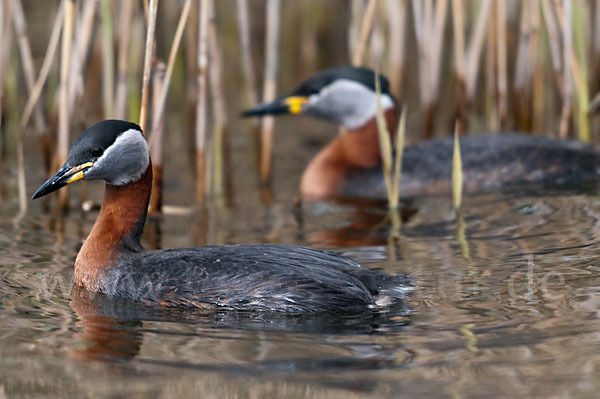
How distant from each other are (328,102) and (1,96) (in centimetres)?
279

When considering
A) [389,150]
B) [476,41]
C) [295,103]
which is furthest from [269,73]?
[476,41]

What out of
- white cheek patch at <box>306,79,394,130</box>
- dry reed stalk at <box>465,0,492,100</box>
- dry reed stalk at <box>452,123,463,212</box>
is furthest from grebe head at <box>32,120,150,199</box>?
dry reed stalk at <box>465,0,492,100</box>

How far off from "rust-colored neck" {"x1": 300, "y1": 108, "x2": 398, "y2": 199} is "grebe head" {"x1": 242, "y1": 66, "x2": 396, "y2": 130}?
0.10m

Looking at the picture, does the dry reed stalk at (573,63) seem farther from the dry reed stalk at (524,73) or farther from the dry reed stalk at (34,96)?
the dry reed stalk at (34,96)

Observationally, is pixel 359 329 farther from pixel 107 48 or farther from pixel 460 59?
pixel 460 59

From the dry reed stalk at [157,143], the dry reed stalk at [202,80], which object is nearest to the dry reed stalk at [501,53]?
the dry reed stalk at [202,80]

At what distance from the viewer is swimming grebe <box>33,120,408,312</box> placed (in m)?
5.15

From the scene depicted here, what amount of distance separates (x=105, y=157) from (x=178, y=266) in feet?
2.60

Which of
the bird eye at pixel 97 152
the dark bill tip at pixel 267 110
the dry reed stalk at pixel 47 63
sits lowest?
the bird eye at pixel 97 152

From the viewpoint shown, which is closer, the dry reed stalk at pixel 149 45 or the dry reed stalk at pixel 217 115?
the dry reed stalk at pixel 149 45

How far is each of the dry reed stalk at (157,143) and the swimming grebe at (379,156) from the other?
1568 millimetres

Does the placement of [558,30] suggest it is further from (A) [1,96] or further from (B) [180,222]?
(A) [1,96]

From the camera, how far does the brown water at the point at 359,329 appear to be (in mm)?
4094

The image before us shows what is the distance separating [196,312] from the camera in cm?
517
